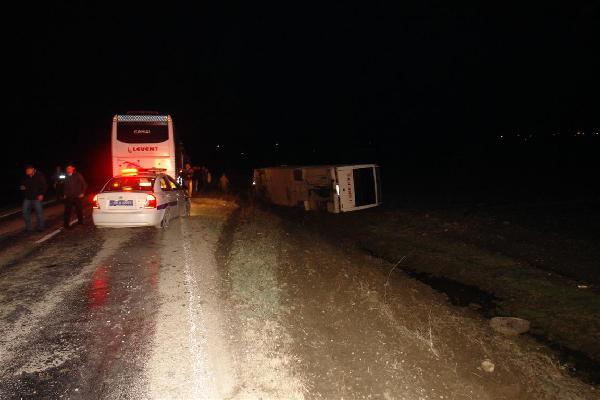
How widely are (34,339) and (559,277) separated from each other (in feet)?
25.7

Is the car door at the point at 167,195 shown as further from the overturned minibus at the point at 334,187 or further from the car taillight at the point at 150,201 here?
the overturned minibus at the point at 334,187

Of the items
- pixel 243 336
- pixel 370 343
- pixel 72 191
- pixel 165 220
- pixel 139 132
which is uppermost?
pixel 139 132

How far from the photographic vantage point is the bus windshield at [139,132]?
60.7 feet

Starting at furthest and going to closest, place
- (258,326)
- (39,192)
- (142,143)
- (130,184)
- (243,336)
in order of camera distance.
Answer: (142,143), (130,184), (39,192), (258,326), (243,336)

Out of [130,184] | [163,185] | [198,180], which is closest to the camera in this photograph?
[130,184]

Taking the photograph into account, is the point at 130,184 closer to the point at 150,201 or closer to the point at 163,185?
the point at 163,185

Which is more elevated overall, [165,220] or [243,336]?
[165,220]

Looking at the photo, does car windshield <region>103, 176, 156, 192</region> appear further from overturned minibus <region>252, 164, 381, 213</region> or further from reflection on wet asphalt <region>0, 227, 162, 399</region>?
overturned minibus <region>252, 164, 381, 213</region>

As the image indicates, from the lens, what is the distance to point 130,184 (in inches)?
457

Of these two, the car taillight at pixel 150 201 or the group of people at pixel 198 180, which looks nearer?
the car taillight at pixel 150 201

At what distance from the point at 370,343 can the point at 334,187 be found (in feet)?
35.5

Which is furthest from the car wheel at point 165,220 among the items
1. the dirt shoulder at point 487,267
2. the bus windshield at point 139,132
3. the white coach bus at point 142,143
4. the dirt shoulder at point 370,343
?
the bus windshield at point 139,132

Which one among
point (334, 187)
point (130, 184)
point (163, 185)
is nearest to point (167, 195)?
point (163, 185)

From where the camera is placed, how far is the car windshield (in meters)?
11.2
